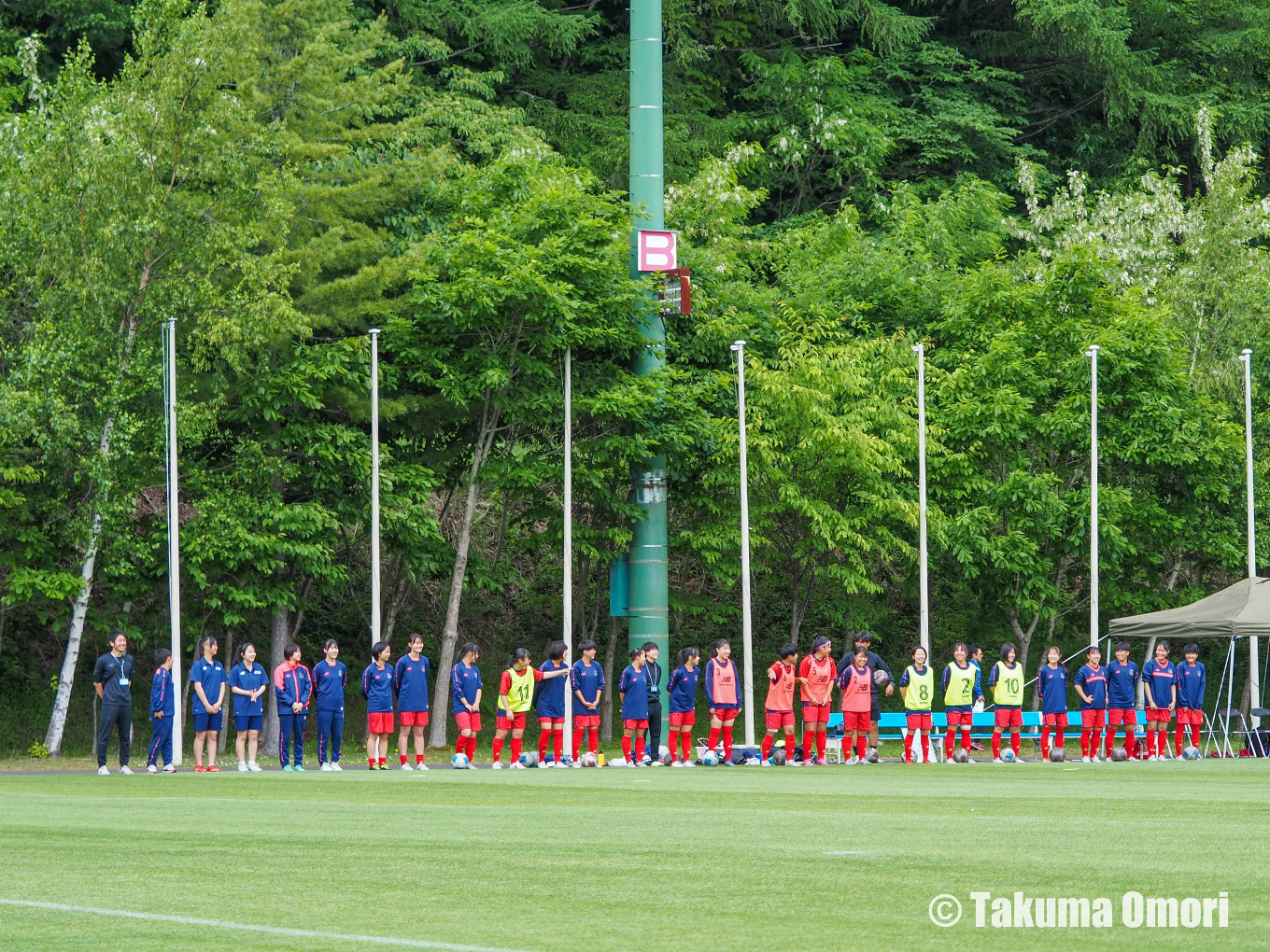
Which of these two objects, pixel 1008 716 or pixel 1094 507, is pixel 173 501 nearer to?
pixel 1008 716

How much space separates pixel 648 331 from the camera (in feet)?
111

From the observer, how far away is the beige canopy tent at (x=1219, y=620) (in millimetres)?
28891

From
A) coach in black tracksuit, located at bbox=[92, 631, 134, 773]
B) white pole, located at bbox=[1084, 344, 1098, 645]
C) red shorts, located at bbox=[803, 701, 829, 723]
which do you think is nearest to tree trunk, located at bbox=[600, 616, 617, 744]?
white pole, located at bbox=[1084, 344, 1098, 645]

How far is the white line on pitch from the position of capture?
676cm

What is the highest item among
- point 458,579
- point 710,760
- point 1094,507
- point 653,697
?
point 1094,507

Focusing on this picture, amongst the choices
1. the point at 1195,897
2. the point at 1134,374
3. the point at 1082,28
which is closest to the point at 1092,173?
the point at 1082,28

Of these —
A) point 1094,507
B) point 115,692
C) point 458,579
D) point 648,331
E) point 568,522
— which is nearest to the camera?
point 115,692

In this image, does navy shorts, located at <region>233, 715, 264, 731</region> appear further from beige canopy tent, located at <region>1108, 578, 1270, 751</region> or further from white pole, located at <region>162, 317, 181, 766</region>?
beige canopy tent, located at <region>1108, 578, 1270, 751</region>

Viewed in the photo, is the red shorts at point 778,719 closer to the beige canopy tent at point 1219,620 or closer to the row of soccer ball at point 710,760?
A: the row of soccer ball at point 710,760

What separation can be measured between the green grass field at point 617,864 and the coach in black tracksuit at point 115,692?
5.17 meters

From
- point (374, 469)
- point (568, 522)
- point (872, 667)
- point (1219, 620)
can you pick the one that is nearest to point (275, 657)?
point (374, 469)

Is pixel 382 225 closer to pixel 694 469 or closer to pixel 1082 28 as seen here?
pixel 694 469

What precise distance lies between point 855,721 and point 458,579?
10235mm

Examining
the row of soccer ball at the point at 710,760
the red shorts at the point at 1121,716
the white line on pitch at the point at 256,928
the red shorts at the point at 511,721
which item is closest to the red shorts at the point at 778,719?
the row of soccer ball at the point at 710,760
